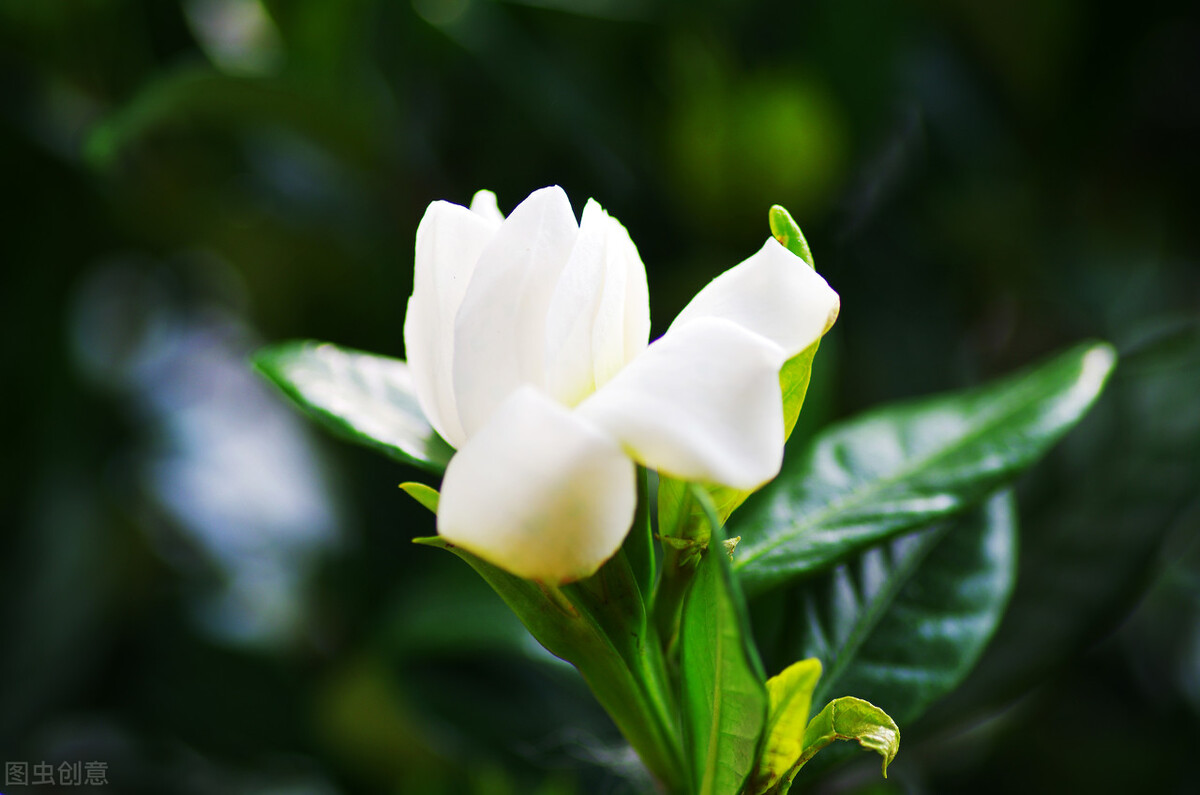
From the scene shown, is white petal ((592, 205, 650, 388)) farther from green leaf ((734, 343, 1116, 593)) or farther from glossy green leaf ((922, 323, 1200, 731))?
glossy green leaf ((922, 323, 1200, 731))

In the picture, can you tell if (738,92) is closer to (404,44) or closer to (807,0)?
(807,0)

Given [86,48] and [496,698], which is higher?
[86,48]

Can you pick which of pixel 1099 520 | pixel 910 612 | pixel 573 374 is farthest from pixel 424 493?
pixel 1099 520

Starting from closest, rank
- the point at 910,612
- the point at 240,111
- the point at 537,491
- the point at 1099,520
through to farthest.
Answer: the point at 537,491, the point at 910,612, the point at 1099,520, the point at 240,111

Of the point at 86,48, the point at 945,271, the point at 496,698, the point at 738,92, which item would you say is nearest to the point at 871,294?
the point at 945,271

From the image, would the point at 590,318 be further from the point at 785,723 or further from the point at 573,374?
the point at 785,723

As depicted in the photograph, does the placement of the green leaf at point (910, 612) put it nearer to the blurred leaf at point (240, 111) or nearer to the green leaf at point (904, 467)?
the green leaf at point (904, 467)
